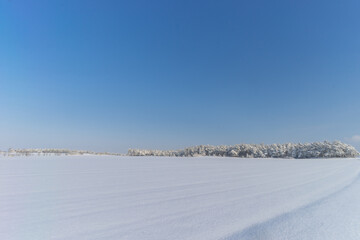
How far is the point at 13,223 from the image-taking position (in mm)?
1341

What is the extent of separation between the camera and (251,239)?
1176 mm

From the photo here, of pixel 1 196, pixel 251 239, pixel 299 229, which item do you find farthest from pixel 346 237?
pixel 1 196

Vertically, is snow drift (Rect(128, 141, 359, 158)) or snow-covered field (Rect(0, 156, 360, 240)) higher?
snow drift (Rect(128, 141, 359, 158))

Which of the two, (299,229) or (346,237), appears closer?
(346,237)

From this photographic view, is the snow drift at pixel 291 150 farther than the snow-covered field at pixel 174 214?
Yes

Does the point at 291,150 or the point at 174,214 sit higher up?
the point at 291,150

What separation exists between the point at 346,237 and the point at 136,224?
1304 millimetres

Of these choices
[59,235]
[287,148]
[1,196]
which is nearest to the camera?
[59,235]

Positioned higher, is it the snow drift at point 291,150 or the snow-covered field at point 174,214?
the snow drift at point 291,150

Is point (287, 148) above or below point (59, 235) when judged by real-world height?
above

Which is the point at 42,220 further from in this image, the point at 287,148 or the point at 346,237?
the point at 287,148

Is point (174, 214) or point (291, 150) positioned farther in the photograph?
point (291, 150)

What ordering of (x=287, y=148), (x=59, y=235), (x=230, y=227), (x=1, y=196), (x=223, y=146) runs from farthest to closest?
1. (x=223, y=146)
2. (x=287, y=148)
3. (x=1, y=196)
4. (x=230, y=227)
5. (x=59, y=235)

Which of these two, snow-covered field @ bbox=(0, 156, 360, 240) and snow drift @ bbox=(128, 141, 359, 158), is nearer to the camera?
snow-covered field @ bbox=(0, 156, 360, 240)
